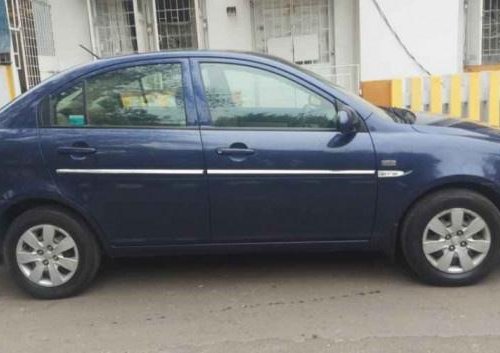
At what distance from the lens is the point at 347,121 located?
402 centimetres

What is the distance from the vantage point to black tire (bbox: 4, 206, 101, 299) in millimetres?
4156

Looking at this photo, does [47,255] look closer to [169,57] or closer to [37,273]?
[37,273]

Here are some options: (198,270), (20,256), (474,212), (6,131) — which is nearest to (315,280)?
(198,270)

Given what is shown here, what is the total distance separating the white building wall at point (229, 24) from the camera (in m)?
10.2

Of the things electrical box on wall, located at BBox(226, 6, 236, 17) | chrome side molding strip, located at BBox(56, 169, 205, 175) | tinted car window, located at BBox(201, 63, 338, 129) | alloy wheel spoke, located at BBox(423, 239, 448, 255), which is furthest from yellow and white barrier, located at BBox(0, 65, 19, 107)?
alloy wheel spoke, located at BBox(423, 239, 448, 255)

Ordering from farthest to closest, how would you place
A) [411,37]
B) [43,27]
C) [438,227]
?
[43,27]
[411,37]
[438,227]

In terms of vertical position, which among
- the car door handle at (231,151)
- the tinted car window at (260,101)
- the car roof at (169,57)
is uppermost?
the car roof at (169,57)

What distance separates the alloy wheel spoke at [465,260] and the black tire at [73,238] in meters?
2.56

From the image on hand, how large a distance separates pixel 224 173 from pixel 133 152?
64cm

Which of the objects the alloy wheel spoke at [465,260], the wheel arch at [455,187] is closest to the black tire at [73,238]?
the wheel arch at [455,187]

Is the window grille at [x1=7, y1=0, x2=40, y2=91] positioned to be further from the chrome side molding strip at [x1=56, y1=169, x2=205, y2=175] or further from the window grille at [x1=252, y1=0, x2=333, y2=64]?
the chrome side molding strip at [x1=56, y1=169, x2=205, y2=175]

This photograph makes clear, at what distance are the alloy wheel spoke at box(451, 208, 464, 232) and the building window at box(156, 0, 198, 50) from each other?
288 inches

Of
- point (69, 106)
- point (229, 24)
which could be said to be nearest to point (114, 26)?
point (229, 24)

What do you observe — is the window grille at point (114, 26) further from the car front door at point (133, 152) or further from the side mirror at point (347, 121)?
the side mirror at point (347, 121)
